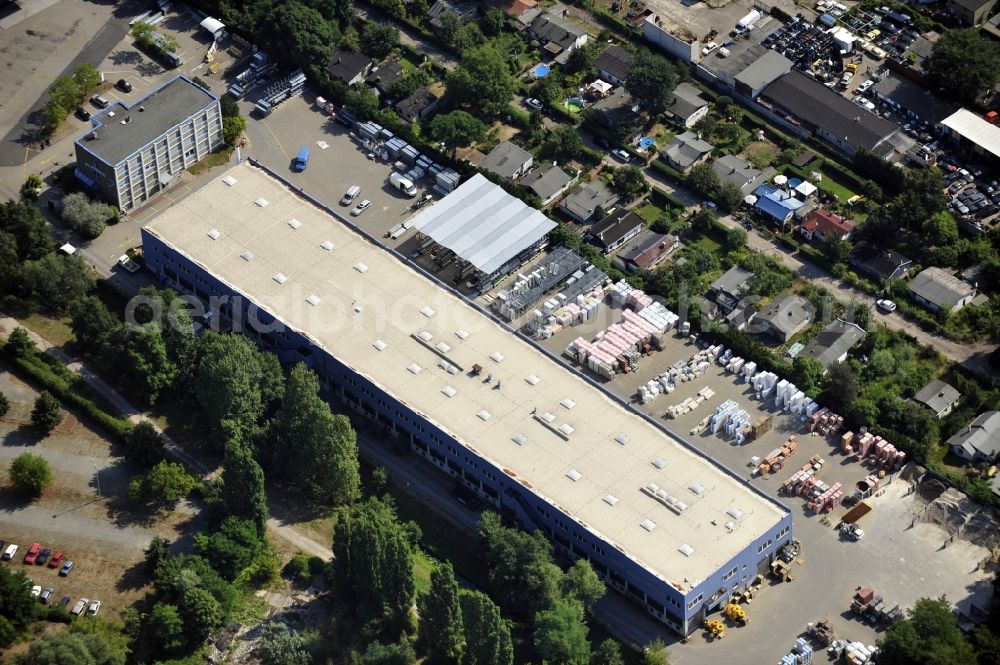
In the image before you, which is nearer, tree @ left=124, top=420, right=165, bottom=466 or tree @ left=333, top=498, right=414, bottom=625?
tree @ left=333, top=498, right=414, bottom=625

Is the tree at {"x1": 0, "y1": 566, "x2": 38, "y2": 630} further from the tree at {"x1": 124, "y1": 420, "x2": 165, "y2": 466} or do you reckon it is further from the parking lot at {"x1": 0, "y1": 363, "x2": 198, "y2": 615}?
the tree at {"x1": 124, "y1": 420, "x2": 165, "y2": 466}

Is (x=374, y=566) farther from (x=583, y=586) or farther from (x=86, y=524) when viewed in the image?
(x=86, y=524)

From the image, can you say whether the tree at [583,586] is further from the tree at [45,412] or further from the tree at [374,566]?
the tree at [45,412]

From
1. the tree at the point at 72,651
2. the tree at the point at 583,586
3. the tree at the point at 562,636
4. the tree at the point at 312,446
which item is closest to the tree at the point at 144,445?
the tree at the point at 312,446

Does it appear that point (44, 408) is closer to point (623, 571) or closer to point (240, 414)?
point (240, 414)

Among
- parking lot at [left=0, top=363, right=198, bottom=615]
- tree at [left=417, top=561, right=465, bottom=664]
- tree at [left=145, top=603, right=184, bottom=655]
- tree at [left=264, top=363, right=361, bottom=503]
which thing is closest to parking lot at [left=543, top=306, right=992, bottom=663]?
tree at [left=417, top=561, right=465, bottom=664]

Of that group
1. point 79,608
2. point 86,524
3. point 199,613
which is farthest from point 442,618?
point 86,524
